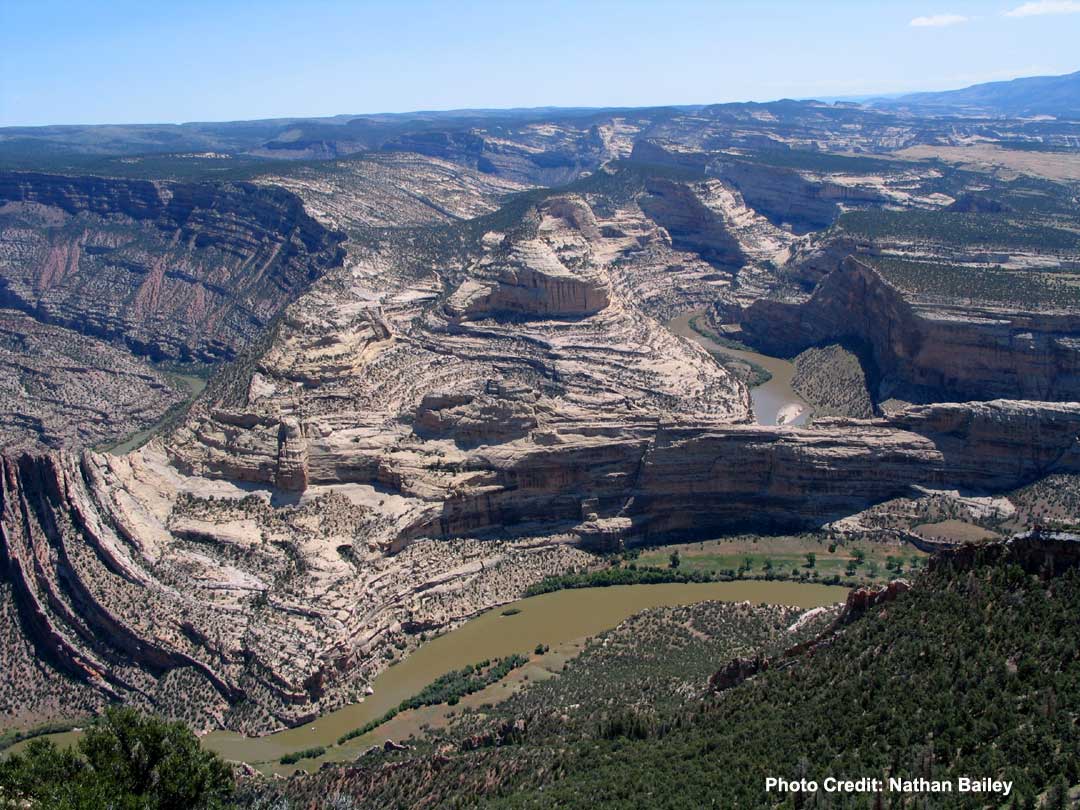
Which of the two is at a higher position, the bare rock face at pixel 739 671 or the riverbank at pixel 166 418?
the bare rock face at pixel 739 671

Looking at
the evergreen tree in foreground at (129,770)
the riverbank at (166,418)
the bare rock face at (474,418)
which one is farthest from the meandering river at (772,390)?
the evergreen tree in foreground at (129,770)

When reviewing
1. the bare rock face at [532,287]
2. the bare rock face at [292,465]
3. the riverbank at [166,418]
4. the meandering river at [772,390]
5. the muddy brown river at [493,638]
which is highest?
the bare rock face at [532,287]

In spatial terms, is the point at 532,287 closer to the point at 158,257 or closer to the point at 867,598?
the point at 867,598

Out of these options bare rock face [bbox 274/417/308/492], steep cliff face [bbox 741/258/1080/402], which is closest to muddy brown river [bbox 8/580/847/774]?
bare rock face [bbox 274/417/308/492]

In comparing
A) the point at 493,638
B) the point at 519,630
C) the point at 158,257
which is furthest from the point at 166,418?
the point at 519,630

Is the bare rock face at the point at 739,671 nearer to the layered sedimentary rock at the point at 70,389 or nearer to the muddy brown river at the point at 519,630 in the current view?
the muddy brown river at the point at 519,630

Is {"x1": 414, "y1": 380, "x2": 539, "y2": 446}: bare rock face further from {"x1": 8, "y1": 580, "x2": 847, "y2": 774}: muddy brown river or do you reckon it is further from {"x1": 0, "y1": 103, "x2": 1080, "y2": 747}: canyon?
{"x1": 8, "y1": 580, "x2": 847, "y2": 774}: muddy brown river
